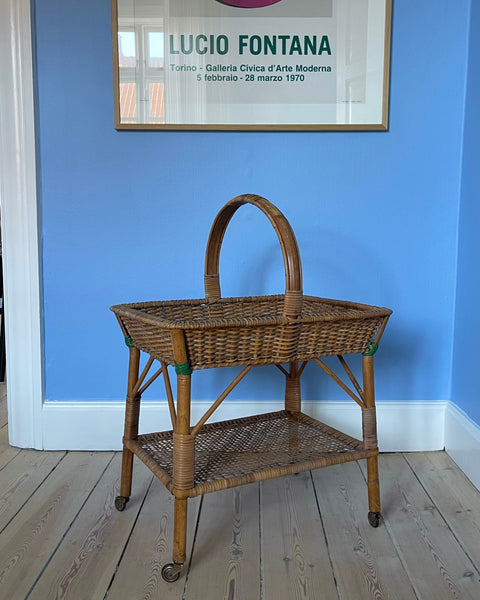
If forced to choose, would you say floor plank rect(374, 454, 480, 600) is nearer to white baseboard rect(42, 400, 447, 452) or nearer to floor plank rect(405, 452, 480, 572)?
floor plank rect(405, 452, 480, 572)

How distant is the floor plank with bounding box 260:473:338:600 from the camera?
104 cm

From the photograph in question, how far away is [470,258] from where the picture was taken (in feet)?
5.19

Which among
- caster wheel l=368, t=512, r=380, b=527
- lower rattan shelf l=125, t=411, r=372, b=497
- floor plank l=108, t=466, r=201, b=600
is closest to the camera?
floor plank l=108, t=466, r=201, b=600

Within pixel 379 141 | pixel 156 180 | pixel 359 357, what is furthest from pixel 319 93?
pixel 359 357

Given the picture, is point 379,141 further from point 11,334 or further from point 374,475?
point 11,334

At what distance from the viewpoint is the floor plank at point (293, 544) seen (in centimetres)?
104

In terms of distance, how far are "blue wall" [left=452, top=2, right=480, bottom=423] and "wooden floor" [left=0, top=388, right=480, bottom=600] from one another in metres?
0.26

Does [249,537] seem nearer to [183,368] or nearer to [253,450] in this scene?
[253,450]

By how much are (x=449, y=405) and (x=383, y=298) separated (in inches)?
15.4

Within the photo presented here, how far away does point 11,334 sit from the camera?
1.68 metres

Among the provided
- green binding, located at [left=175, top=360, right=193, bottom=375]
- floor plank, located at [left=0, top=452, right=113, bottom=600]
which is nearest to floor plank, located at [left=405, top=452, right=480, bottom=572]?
green binding, located at [left=175, top=360, right=193, bottom=375]

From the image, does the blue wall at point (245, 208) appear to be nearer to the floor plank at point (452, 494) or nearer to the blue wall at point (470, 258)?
the blue wall at point (470, 258)

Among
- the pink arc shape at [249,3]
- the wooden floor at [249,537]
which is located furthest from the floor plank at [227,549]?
the pink arc shape at [249,3]

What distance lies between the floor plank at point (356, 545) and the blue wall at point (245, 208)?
42 centimetres
